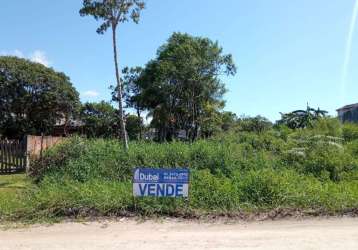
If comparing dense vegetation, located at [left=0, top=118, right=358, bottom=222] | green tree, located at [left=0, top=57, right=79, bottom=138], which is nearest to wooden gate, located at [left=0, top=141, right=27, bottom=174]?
dense vegetation, located at [left=0, top=118, right=358, bottom=222]

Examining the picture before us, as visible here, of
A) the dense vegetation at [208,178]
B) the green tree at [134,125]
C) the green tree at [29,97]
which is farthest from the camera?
the green tree at [134,125]

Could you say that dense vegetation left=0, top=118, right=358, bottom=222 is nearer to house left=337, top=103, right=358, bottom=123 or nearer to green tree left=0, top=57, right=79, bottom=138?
green tree left=0, top=57, right=79, bottom=138

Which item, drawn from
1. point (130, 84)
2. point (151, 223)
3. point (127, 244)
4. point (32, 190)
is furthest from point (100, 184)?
point (130, 84)

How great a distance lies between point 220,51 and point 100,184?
35.2 metres

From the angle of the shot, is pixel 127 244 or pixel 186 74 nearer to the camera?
pixel 127 244

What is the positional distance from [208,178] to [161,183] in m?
1.74

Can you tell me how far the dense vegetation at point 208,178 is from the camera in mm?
9773

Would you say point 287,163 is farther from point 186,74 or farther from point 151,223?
point 186,74

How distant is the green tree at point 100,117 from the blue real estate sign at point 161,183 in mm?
53018

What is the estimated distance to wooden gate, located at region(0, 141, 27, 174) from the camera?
20734 millimetres

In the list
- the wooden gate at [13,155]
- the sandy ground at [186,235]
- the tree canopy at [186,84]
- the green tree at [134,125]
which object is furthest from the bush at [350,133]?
the green tree at [134,125]

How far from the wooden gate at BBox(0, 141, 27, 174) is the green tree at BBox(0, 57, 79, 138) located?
32.5m

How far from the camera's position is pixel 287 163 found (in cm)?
1477

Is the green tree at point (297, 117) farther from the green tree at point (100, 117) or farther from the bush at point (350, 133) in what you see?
the green tree at point (100, 117)
